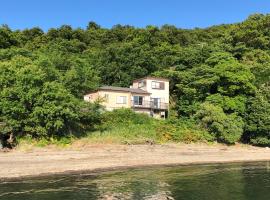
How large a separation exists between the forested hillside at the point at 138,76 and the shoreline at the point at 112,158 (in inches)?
134

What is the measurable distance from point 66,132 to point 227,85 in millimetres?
26073

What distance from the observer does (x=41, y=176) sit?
3297 centimetres

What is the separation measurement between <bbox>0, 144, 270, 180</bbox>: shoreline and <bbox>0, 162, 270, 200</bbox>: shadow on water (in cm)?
262

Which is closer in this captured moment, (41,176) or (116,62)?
(41,176)

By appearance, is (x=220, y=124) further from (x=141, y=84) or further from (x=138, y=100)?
(x=141, y=84)

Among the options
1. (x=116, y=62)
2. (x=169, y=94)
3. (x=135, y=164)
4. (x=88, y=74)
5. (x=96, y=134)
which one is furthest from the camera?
(x=116, y=62)

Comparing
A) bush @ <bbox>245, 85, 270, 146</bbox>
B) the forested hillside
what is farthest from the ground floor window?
bush @ <bbox>245, 85, 270, 146</bbox>

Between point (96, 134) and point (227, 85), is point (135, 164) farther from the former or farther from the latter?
point (227, 85)

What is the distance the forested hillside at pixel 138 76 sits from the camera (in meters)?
43.0

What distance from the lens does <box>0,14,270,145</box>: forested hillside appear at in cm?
4297

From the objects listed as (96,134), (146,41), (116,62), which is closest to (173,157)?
(96,134)

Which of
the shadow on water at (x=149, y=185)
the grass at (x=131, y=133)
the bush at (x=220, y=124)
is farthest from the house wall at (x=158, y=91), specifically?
the shadow on water at (x=149, y=185)

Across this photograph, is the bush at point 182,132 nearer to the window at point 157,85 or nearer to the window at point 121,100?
the window at point 121,100

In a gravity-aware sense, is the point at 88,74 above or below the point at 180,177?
above
